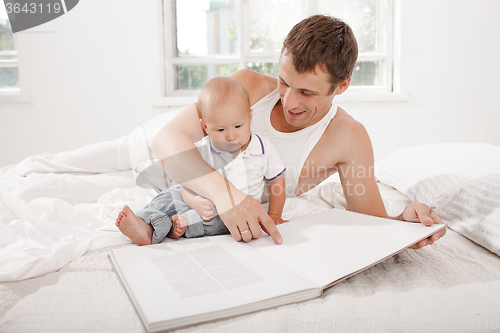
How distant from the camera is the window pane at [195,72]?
2672mm

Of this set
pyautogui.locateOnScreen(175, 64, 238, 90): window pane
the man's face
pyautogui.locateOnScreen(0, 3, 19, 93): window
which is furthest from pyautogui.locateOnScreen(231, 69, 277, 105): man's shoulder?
pyautogui.locateOnScreen(0, 3, 19, 93): window

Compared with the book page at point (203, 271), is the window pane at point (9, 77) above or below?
above

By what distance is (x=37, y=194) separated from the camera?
3.78 feet

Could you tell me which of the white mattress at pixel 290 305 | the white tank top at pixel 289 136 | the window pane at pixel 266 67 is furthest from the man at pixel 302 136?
the window pane at pixel 266 67

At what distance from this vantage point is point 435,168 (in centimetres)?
124

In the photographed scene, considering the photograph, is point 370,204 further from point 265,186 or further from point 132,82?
point 132,82

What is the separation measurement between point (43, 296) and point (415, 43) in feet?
8.59

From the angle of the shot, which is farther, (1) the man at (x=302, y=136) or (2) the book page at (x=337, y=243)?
(1) the man at (x=302, y=136)

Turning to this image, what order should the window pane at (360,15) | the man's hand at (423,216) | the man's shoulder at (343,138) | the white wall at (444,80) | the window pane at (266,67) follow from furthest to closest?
the window pane at (266,67) → the window pane at (360,15) → the white wall at (444,80) → the man's shoulder at (343,138) → the man's hand at (423,216)

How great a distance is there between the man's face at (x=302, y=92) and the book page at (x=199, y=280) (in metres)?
0.48

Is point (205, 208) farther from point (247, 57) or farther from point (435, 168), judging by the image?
point (247, 57)

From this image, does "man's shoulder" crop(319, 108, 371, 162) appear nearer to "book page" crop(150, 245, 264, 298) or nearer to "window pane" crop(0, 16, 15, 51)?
"book page" crop(150, 245, 264, 298)

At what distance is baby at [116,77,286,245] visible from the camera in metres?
0.82

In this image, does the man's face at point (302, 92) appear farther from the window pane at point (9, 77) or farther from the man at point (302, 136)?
the window pane at point (9, 77)
